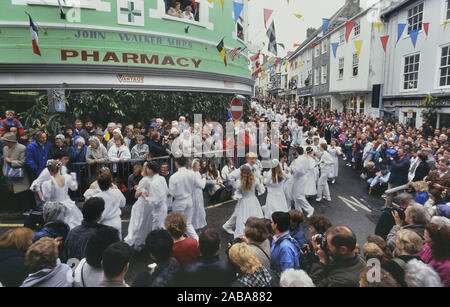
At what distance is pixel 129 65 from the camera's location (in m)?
11.8

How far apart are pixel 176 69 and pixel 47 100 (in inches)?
215

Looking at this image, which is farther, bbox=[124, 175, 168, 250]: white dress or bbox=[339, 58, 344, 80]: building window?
bbox=[339, 58, 344, 80]: building window

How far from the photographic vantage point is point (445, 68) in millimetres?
14734

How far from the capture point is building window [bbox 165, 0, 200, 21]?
12961 mm

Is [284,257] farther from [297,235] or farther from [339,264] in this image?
[297,235]

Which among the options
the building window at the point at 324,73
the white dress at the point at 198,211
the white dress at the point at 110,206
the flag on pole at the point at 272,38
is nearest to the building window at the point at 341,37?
the building window at the point at 324,73

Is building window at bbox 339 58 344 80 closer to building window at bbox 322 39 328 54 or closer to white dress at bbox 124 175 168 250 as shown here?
building window at bbox 322 39 328 54

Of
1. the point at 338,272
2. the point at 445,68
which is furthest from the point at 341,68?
the point at 338,272

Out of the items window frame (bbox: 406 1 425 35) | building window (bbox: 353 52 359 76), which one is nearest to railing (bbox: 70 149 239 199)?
window frame (bbox: 406 1 425 35)

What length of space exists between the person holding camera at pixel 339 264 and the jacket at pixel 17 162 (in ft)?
22.2

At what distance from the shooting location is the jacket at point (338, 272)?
2.62 m

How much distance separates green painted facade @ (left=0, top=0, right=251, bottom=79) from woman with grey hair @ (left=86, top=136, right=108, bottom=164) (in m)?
5.63
